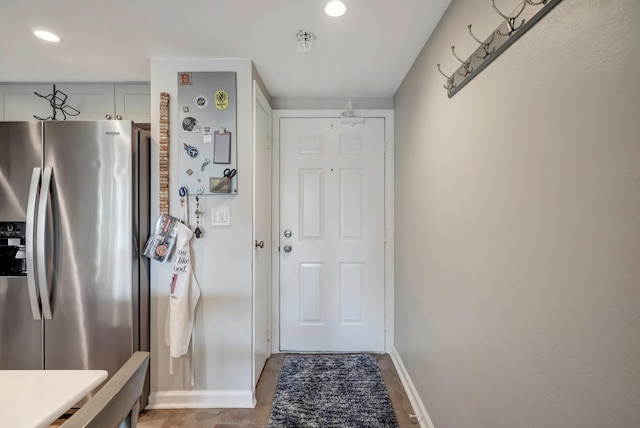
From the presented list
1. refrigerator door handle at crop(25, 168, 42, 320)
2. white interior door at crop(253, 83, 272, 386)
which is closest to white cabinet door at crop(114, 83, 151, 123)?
refrigerator door handle at crop(25, 168, 42, 320)

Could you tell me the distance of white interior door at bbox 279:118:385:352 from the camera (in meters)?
2.62

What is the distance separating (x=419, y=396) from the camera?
1.83 m

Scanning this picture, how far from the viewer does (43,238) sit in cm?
171

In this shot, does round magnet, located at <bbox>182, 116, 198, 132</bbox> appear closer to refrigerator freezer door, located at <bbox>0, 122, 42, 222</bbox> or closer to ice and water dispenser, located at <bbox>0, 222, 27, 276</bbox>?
refrigerator freezer door, located at <bbox>0, 122, 42, 222</bbox>

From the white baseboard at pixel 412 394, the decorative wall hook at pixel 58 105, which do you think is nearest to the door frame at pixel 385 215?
the white baseboard at pixel 412 394

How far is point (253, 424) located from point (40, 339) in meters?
1.40

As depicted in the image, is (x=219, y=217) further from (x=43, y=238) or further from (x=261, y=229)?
(x=43, y=238)

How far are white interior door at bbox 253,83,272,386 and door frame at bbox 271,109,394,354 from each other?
75 mm

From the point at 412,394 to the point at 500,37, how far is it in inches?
80.4

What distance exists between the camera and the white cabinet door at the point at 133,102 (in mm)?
2334

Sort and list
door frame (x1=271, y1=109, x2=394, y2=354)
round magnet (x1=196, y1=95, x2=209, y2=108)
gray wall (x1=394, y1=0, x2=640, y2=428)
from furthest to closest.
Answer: door frame (x1=271, y1=109, x2=394, y2=354) < round magnet (x1=196, y1=95, x2=209, y2=108) < gray wall (x1=394, y1=0, x2=640, y2=428)

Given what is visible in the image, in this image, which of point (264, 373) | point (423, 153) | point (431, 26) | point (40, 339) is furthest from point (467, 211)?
point (40, 339)

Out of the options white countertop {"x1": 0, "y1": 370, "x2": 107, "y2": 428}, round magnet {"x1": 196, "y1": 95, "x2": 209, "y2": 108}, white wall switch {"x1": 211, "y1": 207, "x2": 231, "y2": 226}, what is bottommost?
white countertop {"x1": 0, "y1": 370, "x2": 107, "y2": 428}

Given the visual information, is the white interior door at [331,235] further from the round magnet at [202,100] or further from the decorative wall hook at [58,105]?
the decorative wall hook at [58,105]
